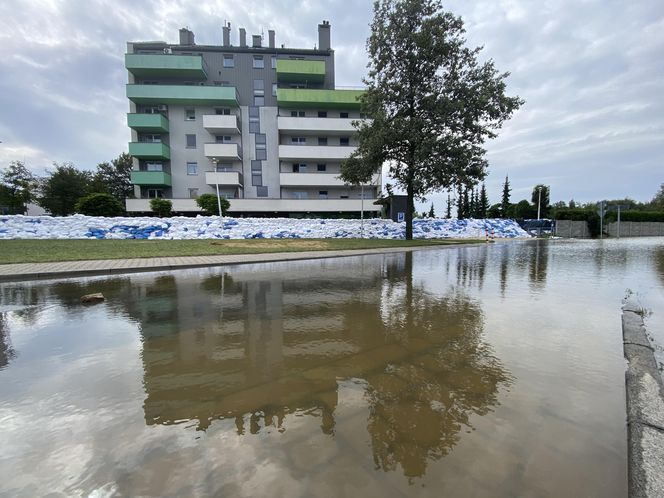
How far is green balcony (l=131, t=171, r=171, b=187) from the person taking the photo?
121 feet

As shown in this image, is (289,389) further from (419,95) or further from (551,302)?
(419,95)

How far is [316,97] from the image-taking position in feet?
129

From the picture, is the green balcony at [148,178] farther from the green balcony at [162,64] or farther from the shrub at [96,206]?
the green balcony at [162,64]

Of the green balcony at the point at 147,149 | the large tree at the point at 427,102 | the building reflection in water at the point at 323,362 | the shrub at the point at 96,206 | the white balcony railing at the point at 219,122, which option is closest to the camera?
the building reflection in water at the point at 323,362

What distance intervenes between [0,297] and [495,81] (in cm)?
2728

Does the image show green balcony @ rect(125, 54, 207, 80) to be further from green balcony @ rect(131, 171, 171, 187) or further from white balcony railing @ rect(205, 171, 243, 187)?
white balcony railing @ rect(205, 171, 243, 187)

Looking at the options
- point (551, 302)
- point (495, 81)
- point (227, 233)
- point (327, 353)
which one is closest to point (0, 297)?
point (327, 353)

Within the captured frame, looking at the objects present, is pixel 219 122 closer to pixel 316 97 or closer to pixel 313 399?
pixel 316 97

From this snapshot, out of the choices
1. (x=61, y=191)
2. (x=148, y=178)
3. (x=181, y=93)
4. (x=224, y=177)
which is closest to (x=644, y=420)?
(x=224, y=177)

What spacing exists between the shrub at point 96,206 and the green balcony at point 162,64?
18482 mm

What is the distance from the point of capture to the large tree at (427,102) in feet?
71.7

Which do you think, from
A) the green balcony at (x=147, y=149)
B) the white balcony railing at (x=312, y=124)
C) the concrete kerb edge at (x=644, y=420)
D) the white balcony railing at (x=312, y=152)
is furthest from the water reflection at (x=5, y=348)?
the white balcony railing at (x=312, y=124)

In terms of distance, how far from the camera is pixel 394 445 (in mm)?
2328

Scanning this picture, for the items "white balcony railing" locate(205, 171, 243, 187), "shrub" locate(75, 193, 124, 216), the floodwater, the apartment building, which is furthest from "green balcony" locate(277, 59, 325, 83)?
the floodwater
